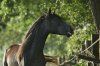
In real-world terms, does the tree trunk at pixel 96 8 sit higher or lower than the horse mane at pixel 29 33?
higher

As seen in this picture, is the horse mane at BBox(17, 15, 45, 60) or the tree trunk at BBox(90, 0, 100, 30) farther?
the horse mane at BBox(17, 15, 45, 60)

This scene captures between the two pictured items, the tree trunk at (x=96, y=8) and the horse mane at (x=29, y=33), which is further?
the horse mane at (x=29, y=33)

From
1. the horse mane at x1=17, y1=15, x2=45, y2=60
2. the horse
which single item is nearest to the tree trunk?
the horse

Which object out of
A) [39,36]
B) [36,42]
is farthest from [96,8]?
[36,42]

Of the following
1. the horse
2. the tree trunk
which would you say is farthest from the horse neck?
the tree trunk

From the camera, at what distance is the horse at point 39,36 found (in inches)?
414

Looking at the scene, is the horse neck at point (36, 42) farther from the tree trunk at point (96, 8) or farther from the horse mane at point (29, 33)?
the tree trunk at point (96, 8)

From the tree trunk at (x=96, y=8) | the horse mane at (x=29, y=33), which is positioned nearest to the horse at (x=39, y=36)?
the horse mane at (x=29, y=33)

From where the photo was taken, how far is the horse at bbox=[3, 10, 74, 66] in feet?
34.5

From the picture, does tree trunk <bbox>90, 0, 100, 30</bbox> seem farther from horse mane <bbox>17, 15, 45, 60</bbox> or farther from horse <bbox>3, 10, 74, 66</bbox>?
horse mane <bbox>17, 15, 45, 60</bbox>

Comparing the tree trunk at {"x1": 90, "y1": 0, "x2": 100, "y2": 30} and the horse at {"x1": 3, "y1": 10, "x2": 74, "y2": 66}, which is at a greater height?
the tree trunk at {"x1": 90, "y1": 0, "x2": 100, "y2": 30}

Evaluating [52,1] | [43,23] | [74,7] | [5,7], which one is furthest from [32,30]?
[5,7]

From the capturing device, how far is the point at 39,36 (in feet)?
34.7

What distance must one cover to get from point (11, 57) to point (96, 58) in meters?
2.18
